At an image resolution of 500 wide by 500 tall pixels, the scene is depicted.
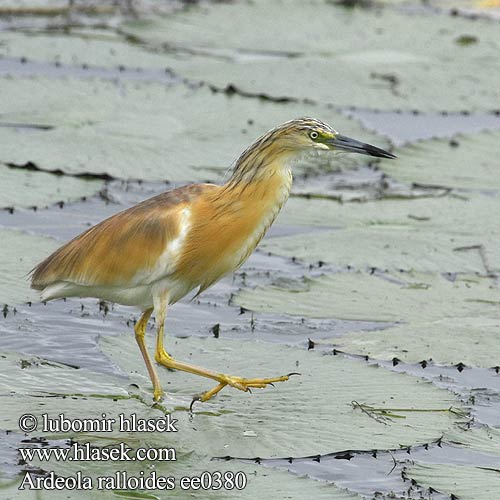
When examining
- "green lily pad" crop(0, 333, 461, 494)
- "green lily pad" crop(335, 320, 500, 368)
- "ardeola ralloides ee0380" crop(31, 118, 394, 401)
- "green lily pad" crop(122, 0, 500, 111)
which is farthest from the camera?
"green lily pad" crop(122, 0, 500, 111)

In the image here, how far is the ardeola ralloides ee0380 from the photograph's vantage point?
615 centimetres

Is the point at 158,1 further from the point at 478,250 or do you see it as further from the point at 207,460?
the point at 207,460

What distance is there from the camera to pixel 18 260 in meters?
7.37

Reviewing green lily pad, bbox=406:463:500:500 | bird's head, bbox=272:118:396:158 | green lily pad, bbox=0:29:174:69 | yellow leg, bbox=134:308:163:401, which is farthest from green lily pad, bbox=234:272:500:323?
green lily pad, bbox=0:29:174:69

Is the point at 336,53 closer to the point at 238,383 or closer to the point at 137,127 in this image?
the point at 137,127

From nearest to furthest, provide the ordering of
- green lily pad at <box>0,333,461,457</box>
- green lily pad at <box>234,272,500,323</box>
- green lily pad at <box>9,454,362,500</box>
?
green lily pad at <box>9,454,362,500</box> < green lily pad at <box>0,333,461,457</box> < green lily pad at <box>234,272,500,323</box>

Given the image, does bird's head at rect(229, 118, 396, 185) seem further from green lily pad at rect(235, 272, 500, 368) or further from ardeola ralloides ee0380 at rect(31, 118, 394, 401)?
green lily pad at rect(235, 272, 500, 368)

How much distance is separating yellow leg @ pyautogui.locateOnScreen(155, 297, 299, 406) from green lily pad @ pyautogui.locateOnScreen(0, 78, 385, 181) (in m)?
2.85

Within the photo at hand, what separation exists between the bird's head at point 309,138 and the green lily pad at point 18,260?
171cm

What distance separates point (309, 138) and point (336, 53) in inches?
256

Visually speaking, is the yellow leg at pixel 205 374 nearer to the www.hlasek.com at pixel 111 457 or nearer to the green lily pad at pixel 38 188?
the www.hlasek.com at pixel 111 457

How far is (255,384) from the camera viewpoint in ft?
19.4

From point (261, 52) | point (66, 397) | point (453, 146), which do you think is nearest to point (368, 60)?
point (261, 52)

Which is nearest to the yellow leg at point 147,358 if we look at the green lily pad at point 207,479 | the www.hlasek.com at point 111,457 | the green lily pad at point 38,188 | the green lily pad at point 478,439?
the www.hlasek.com at point 111,457
